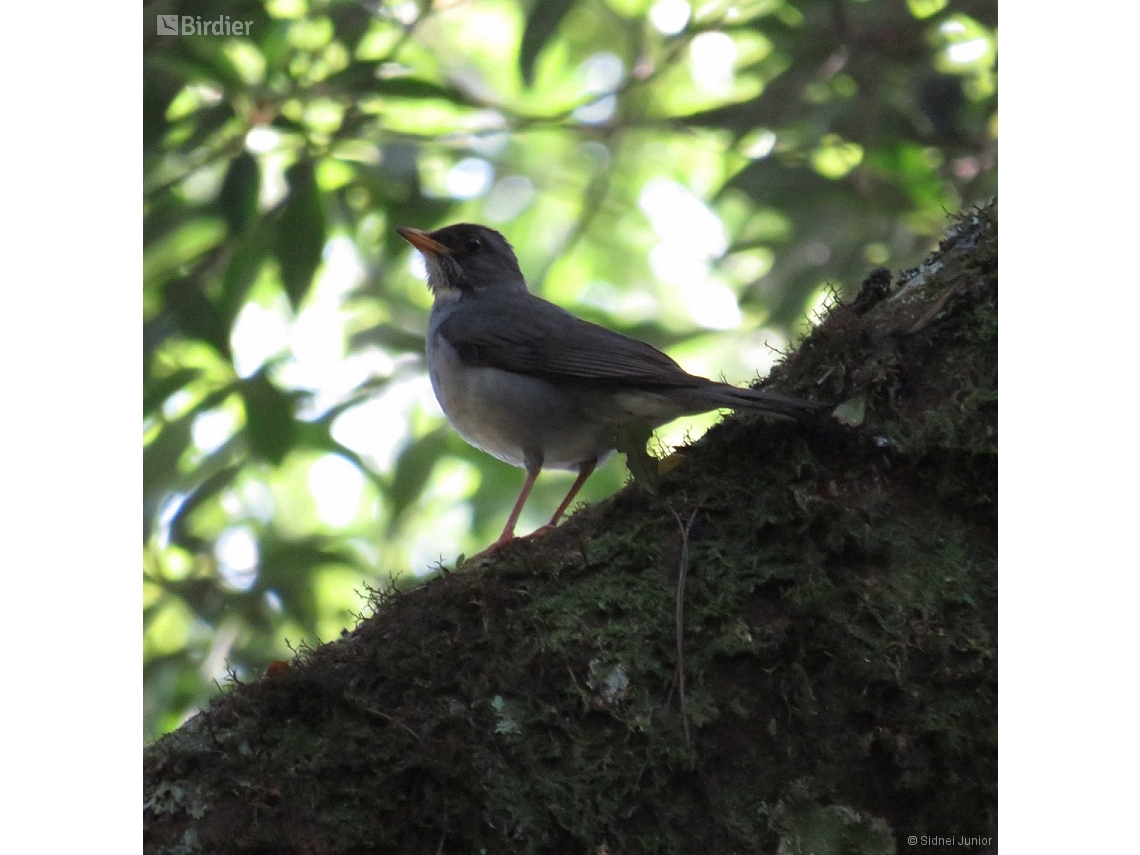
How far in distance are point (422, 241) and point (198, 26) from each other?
1670 millimetres

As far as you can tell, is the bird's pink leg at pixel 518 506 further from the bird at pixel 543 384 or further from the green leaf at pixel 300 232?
the green leaf at pixel 300 232

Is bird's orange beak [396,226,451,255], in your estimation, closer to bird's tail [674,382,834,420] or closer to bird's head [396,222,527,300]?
bird's head [396,222,527,300]

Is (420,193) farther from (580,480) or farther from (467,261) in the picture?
(580,480)

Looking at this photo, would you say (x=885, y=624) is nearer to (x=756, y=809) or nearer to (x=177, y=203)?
(x=756, y=809)

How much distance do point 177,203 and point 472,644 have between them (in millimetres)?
2688

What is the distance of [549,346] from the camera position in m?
4.87

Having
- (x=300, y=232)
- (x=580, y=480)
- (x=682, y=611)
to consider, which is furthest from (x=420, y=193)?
(x=682, y=611)

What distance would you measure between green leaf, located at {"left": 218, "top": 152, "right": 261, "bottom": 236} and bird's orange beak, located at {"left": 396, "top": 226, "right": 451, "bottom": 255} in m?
0.84

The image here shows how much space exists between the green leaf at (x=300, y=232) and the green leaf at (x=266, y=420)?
0.40 meters

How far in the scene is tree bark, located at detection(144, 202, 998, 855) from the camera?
249 centimetres

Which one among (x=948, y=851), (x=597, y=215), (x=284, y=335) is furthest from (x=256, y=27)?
(x=948, y=851)

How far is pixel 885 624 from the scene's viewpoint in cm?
281

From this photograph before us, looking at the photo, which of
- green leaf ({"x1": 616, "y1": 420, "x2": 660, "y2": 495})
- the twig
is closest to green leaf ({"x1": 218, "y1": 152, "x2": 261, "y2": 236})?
green leaf ({"x1": 616, "y1": 420, "x2": 660, "y2": 495})

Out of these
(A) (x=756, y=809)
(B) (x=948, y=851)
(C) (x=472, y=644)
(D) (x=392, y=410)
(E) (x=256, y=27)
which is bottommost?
(B) (x=948, y=851)
